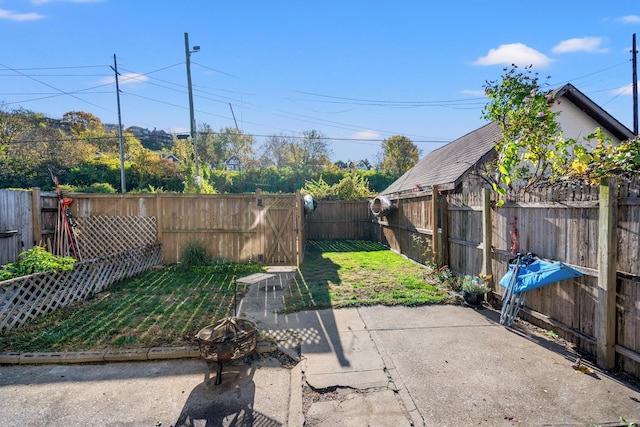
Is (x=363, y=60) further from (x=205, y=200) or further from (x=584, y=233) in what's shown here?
(x=584, y=233)

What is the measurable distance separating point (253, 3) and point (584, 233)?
9.64 meters

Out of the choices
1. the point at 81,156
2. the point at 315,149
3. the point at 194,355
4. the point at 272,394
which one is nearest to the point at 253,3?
the point at 194,355

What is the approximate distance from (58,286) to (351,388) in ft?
18.8

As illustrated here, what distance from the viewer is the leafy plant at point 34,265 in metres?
5.09

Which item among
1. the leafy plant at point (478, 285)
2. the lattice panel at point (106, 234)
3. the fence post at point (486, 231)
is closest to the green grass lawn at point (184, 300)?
the leafy plant at point (478, 285)

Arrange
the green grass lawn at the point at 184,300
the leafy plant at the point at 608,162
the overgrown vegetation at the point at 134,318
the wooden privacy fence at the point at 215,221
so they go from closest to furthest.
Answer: the leafy plant at the point at 608,162
the overgrown vegetation at the point at 134,318
the green grass lawn at the point at 184,300
the wooden privacy fence at the point at 215,221

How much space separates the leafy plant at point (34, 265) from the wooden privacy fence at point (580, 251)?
738cm

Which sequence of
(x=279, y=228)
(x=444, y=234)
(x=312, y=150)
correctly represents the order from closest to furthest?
1. (x=444, y=234)
2. (x=279, y=228)
3. (x=312, y=150)

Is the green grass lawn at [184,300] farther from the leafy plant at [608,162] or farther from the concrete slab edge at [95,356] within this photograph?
the leafy plant at [608,162]

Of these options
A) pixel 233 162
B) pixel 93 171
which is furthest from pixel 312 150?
pixel 93 171

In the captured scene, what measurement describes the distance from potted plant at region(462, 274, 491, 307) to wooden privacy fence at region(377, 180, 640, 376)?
143 mm

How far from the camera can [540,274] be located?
4.09m

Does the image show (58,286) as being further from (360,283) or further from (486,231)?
(486,231)

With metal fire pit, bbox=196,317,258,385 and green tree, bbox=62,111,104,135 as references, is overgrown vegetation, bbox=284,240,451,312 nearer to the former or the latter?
metal fire pit, bbox=196,317,258,385
